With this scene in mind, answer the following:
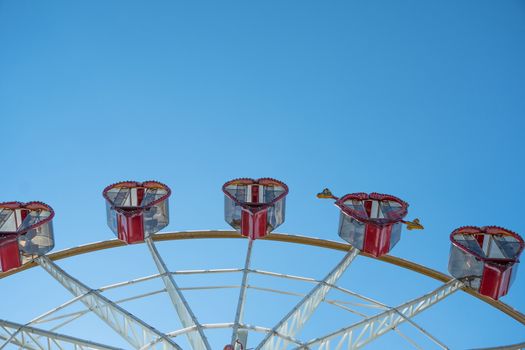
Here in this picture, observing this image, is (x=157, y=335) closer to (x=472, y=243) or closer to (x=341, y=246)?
(x=341, y=246)

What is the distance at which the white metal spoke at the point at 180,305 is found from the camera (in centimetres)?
1595

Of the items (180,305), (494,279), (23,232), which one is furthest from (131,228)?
(494,279)

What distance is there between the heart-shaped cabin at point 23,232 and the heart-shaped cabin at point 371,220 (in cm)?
865

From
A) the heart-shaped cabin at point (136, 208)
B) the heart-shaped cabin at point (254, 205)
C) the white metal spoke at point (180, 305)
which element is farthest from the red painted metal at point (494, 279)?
the heart-shaped cabin at point (136, 208)

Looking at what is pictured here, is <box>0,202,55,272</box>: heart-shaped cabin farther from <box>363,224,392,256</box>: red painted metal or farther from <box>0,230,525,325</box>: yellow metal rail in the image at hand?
<box>363,224,392,256</box>: red painted metal

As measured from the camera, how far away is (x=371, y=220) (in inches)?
762

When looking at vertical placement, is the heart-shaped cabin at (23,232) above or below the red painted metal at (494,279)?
above

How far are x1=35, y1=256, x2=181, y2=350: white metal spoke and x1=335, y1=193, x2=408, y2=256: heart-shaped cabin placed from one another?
22.3ft

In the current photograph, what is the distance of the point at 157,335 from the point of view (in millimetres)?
15578

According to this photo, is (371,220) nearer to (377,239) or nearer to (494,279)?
(377,239)

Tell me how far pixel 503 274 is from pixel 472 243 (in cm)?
157

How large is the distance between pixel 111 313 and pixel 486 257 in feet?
33.3

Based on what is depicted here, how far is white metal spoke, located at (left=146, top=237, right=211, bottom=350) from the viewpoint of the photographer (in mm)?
15945

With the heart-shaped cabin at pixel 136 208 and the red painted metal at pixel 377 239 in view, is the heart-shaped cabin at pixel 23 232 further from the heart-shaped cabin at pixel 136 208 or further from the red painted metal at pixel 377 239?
the red painted metal at pixel 377 239
